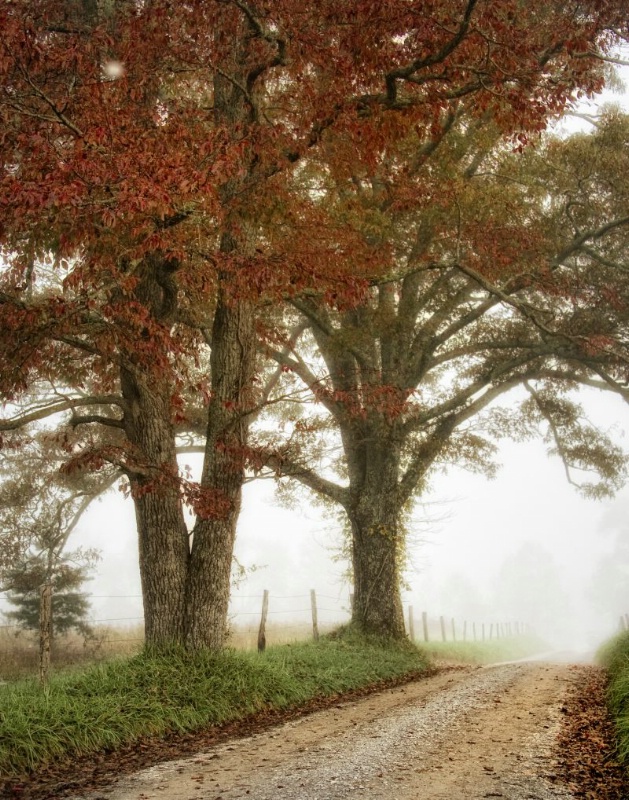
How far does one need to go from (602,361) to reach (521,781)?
35.4 ft

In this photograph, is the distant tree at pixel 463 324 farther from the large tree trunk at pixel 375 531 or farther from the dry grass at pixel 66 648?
the dry grass at pixel 66 648

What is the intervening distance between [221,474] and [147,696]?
317 centimetres

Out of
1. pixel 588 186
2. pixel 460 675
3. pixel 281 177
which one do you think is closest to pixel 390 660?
pixel 460 675

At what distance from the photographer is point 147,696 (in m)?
7.83

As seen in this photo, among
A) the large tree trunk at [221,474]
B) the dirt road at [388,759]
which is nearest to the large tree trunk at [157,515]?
the large tree trunk at [221,474]

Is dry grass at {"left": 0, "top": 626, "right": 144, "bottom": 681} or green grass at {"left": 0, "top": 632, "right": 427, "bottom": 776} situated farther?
dry grass at {"left": 0, "top": 626, "right": 144, "bottom": 681}

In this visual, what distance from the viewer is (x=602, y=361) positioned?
46.3 feet

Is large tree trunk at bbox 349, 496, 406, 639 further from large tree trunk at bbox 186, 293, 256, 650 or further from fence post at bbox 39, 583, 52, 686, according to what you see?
fence post at bbox 39, 583, 52, 686

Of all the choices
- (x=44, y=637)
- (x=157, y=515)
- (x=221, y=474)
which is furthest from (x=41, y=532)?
(x=221, y=474)

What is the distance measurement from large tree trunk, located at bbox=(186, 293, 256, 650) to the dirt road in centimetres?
201

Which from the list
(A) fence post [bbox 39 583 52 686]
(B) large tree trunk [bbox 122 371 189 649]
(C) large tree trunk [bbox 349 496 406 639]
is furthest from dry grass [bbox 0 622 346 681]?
(A) fence post [bbox 39 583 52 686]

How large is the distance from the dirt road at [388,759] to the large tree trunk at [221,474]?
2.01 m

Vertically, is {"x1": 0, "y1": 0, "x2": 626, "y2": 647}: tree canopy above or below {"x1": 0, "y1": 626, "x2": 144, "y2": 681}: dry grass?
above

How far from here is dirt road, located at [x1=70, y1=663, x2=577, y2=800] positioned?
5.00m
